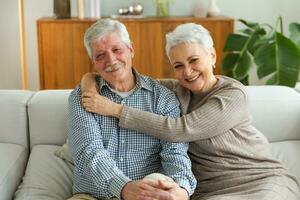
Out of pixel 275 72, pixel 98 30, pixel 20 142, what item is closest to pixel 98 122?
pixel 98 30

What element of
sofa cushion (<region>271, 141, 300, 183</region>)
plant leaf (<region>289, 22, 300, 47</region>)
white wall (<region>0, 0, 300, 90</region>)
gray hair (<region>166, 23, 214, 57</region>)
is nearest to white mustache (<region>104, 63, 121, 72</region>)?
gray hair (<region>166, 23, 214, 57</region>)

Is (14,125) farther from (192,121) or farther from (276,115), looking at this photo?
(276,115)

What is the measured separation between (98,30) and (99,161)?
0.50 m

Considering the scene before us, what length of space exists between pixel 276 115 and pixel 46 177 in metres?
1.09

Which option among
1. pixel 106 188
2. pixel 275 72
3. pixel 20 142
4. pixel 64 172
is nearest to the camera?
pixel 106 188

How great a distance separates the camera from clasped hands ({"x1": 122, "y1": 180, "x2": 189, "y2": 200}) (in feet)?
5.55

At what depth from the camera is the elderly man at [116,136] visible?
1.82m

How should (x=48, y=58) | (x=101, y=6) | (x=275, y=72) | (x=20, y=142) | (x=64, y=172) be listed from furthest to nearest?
1. (x=101, y=6)
2. (x=48, y=58)
3. (x=275, y=72)
4. (x=20, y=142)
5. (x=64, y=172)

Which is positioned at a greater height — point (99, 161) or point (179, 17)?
point (179, 17)

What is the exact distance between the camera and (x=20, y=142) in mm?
2389

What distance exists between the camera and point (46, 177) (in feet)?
6.86

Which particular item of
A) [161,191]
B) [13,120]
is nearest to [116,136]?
[161,191]

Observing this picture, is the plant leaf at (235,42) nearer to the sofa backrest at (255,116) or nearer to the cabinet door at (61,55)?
the cabinet door at (61,55)

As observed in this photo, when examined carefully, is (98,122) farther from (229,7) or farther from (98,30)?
(229,7)
